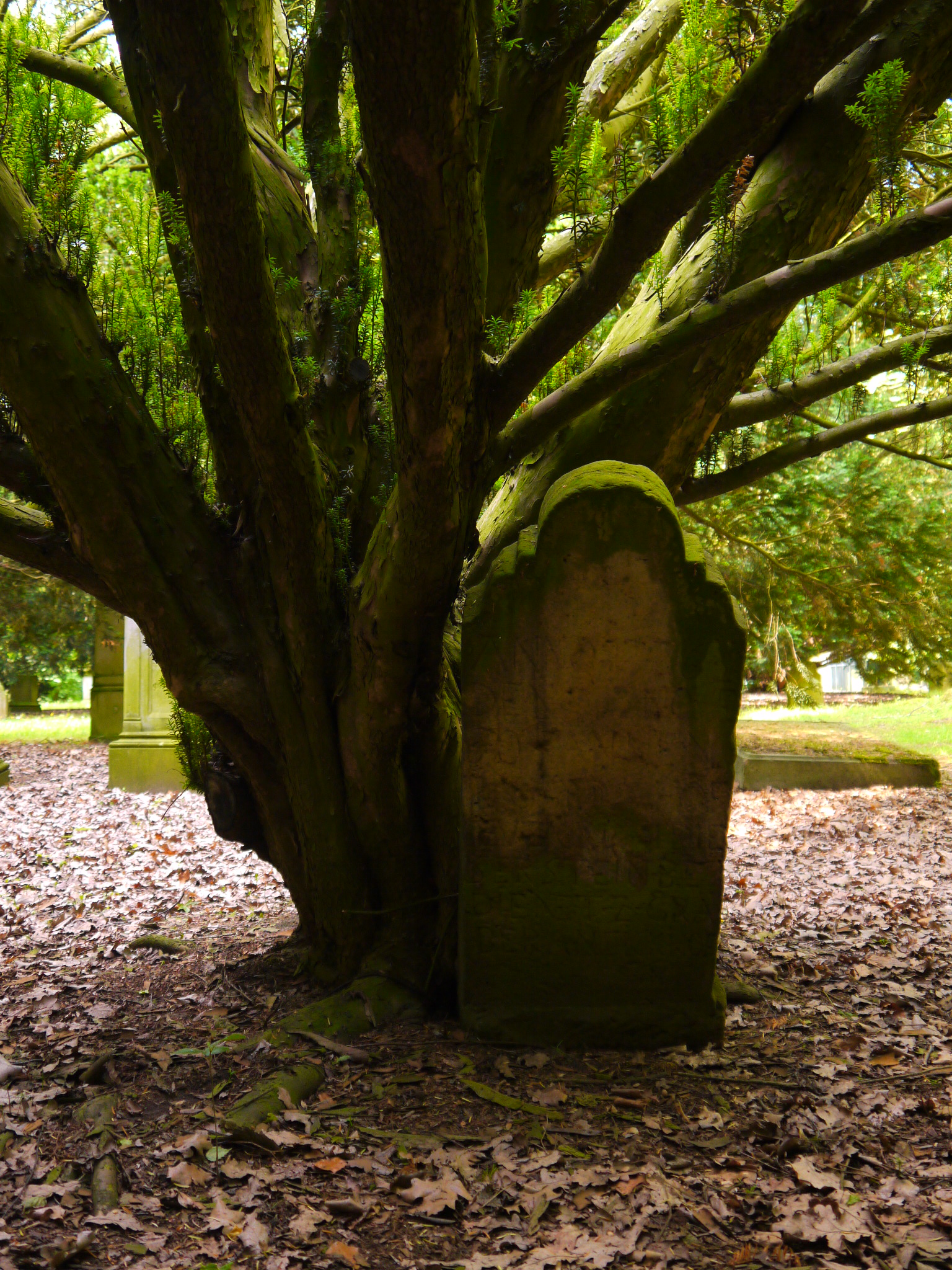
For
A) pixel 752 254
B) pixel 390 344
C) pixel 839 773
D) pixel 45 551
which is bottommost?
pixel 839 773

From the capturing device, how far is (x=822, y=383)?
3684mm

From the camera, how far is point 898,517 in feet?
30.6

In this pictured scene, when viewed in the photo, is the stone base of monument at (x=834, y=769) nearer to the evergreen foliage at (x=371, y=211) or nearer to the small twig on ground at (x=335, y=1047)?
the evergreen foliage at (x=371, y=211)

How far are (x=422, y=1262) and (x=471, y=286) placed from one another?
2.42 m

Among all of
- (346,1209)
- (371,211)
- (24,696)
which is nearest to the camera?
(346,1209)

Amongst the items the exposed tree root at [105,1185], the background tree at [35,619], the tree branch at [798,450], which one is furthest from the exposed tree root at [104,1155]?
the background tree at [35,619]

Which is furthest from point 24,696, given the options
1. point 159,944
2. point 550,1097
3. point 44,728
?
point 550,1097

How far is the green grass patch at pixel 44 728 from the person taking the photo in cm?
1362

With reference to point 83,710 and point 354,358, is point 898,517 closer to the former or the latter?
point 354,358

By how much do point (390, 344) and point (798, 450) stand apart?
229 cm

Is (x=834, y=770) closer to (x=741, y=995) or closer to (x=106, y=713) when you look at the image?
(x=741, y=995)

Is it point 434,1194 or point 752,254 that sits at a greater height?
point 752,254

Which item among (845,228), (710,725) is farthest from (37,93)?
(710,725)

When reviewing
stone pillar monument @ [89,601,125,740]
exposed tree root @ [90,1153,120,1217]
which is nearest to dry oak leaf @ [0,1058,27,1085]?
exposed tree root @ [90,1153,120,1217]
